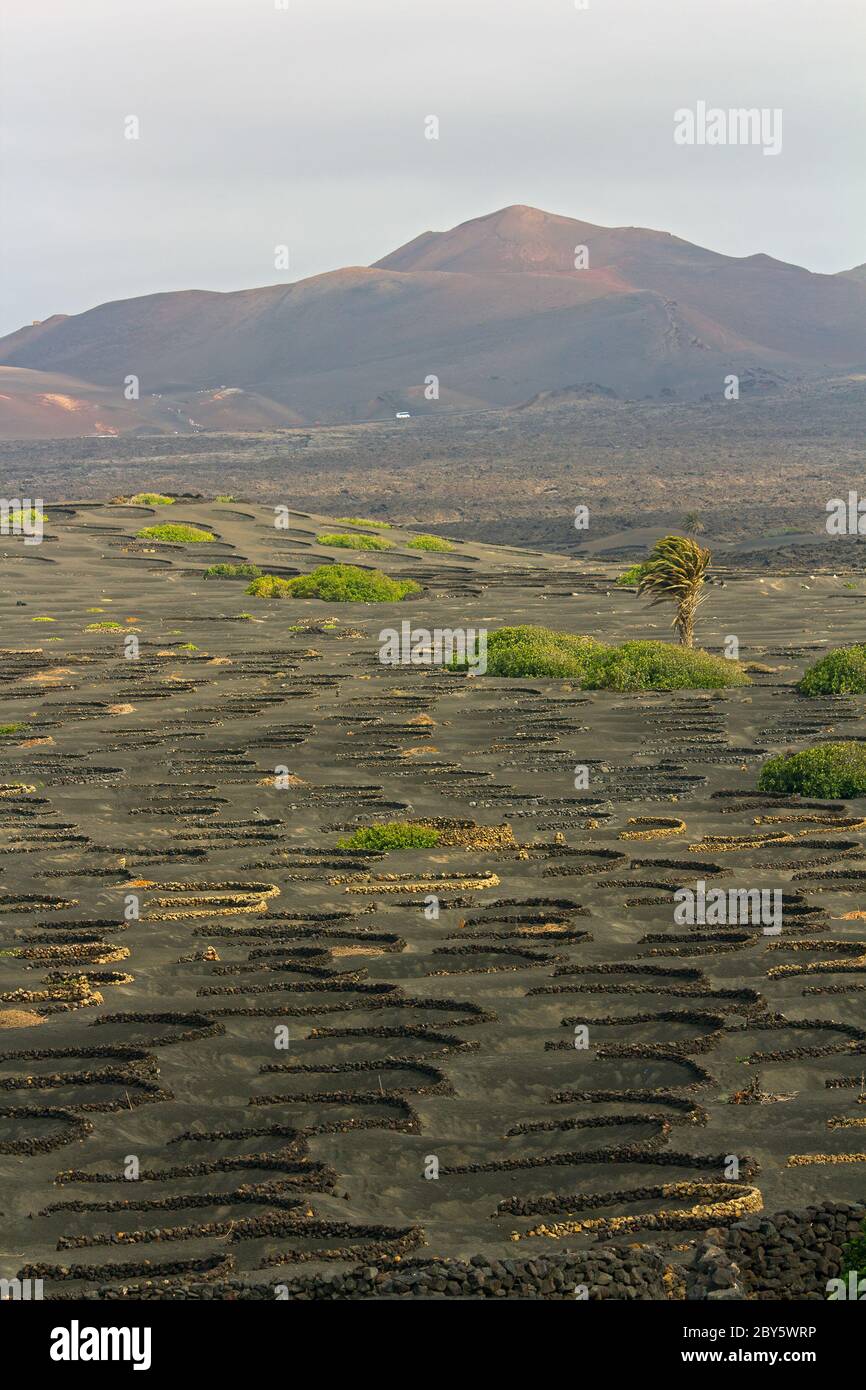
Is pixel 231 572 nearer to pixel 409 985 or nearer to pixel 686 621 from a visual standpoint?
pixel 686 621

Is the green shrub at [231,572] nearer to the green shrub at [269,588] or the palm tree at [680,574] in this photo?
the green shrub at [269,588]

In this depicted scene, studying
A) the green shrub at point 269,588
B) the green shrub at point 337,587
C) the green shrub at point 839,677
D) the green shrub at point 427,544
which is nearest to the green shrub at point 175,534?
the green shrub at point 427,544

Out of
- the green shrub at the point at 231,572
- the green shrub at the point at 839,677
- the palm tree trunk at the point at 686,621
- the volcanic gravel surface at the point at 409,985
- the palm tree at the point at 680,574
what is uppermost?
the green shrub at the point at 231,572

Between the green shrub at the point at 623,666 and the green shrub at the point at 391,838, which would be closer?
the green shrub at the point at 391,838

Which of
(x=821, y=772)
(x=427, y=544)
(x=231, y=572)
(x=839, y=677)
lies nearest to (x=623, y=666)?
(x=839, y=677)

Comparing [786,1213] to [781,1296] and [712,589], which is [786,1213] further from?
[712,589]
